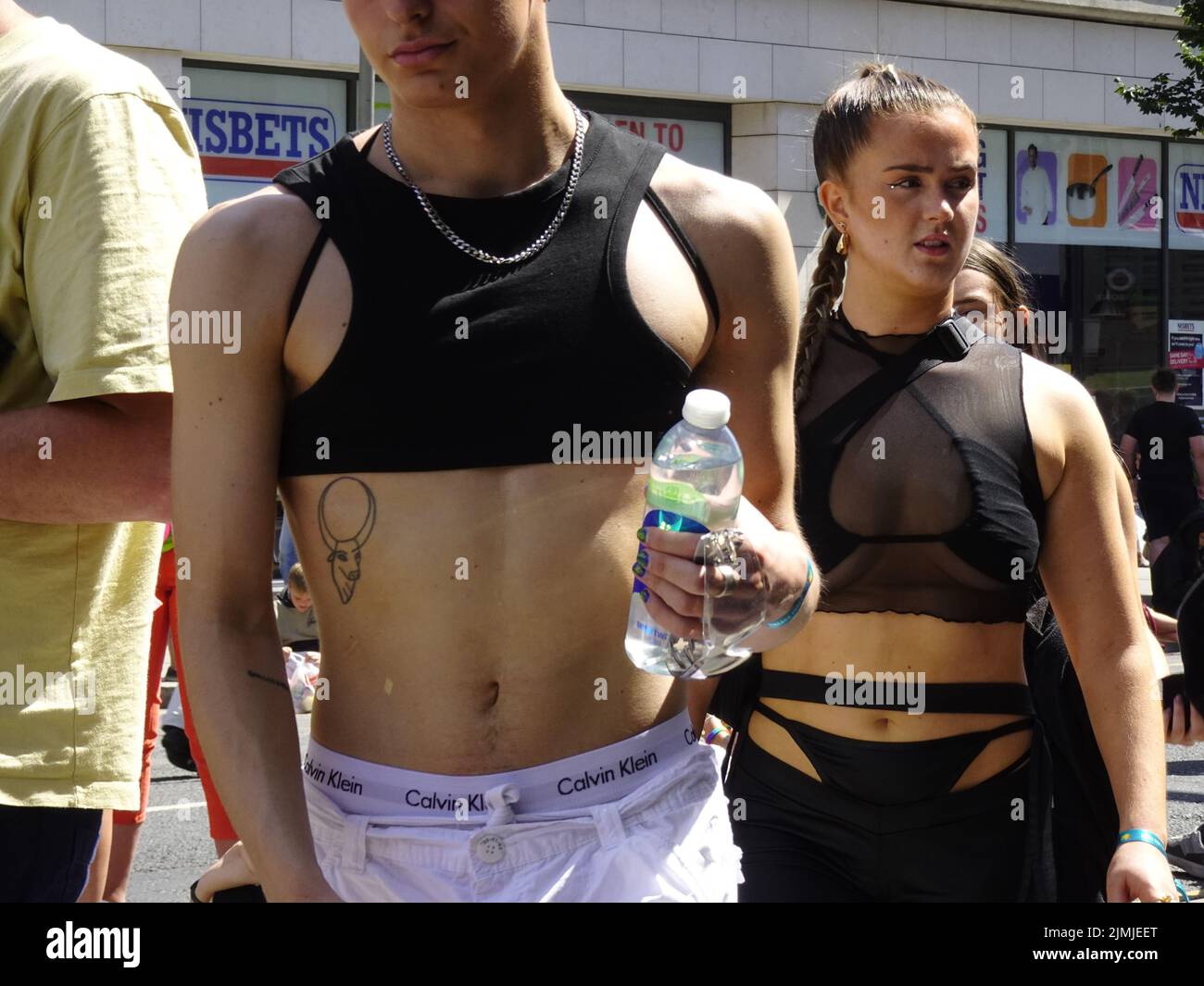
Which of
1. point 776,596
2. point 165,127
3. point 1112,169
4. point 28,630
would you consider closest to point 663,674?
point 776,596

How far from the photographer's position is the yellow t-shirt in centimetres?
248

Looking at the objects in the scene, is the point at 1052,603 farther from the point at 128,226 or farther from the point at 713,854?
the point at 128,226

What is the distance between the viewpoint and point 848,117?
380 centimetres

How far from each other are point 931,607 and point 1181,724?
91 cm

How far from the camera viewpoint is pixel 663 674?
95.0 inches

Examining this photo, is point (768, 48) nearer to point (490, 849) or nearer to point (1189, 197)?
point (1189, 197)

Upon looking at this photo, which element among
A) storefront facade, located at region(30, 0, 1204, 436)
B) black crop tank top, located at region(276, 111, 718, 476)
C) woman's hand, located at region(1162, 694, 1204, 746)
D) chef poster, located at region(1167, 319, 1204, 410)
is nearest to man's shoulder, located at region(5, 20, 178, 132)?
black crop tank top, located at region(276, 111, 718, 476)

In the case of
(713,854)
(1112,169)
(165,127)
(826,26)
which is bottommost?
(713,854)

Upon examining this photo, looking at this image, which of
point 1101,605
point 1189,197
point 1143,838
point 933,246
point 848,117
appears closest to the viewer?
point 1143,838

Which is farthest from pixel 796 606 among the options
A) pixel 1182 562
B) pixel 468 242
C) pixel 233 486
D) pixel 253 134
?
pixel 253 134

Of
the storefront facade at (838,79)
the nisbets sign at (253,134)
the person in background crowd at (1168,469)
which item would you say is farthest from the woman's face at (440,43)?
the nisbets sign at (253,134)

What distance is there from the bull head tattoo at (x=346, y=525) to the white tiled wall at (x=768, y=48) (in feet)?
42.2

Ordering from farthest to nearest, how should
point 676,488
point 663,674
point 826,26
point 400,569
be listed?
1. point 826,26
2. point 663,674
3. point 400,569
4. point 676,488

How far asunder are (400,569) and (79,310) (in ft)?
2.18
